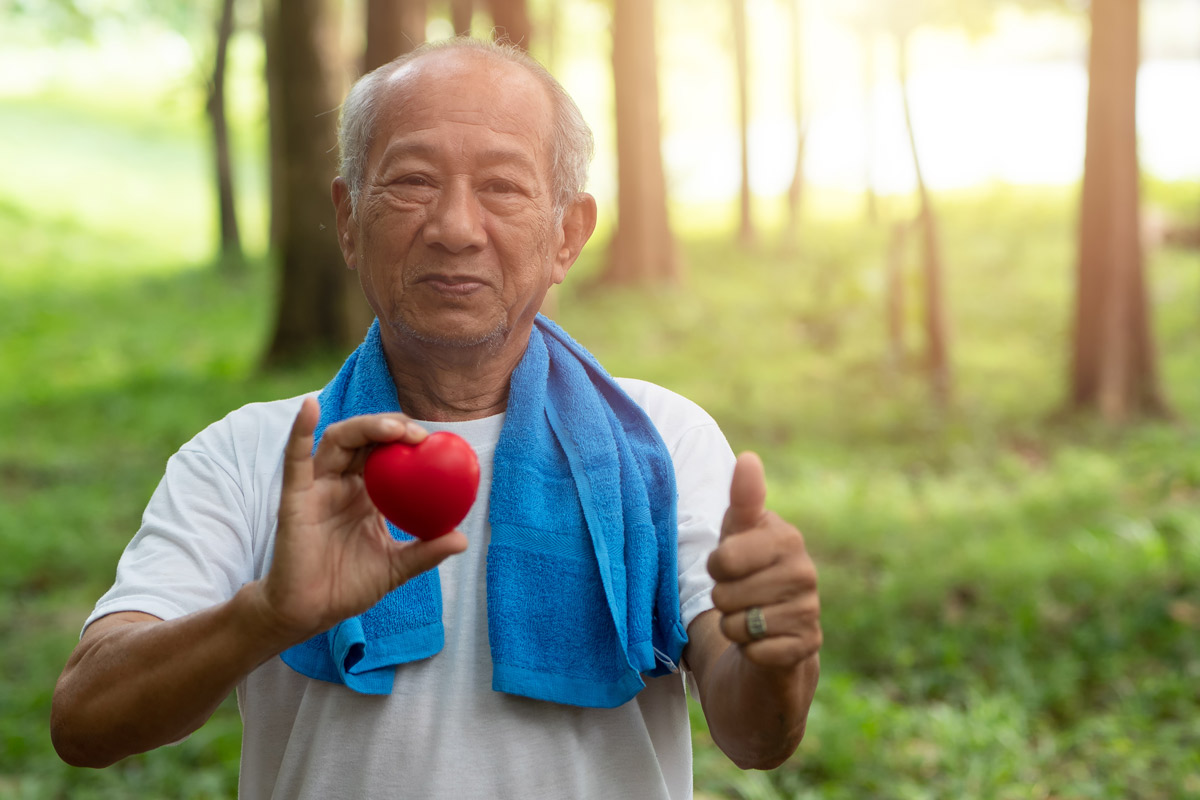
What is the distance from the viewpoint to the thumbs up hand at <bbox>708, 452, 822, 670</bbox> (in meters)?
1.62

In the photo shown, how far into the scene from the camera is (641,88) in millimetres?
16234

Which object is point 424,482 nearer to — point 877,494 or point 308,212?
point 877,494

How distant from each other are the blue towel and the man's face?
0.54 feet

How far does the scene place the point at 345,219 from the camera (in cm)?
226

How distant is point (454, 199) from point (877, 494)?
20.1ft

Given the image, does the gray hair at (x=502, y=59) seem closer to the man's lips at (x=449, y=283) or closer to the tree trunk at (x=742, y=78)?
the man's lips at (x=449, y=283)

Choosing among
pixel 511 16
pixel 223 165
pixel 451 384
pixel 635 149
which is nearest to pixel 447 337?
pixel 451 384

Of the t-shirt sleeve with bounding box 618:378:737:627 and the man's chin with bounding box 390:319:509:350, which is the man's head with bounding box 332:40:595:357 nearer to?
the man's chin with bounding box 390:319:509:350

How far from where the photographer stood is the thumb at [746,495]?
163 cm

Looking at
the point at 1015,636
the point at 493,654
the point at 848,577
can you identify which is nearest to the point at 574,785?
the point at 493,654

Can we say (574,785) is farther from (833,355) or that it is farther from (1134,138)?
(833,355)

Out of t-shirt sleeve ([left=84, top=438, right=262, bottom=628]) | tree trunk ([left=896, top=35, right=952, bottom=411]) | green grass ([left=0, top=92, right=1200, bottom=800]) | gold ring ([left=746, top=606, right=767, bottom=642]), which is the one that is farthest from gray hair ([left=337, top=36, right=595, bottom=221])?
tree trunk ([left=896, top=35, right=952, bottom=411])

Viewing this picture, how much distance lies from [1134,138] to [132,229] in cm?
2137

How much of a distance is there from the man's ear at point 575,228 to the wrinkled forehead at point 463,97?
0.66ft
